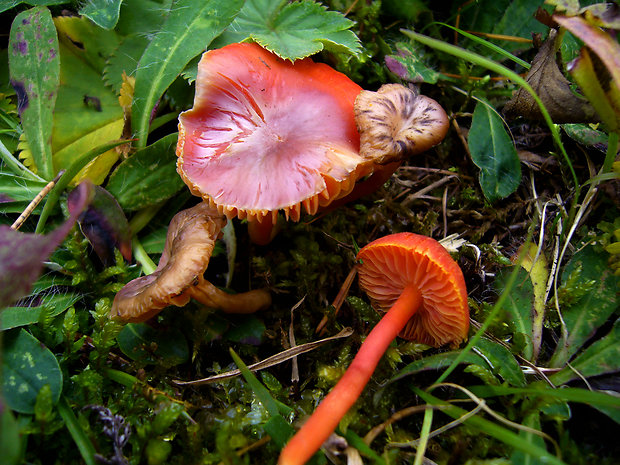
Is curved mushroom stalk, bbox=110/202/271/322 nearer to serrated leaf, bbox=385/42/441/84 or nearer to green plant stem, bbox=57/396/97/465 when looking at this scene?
green plant stem, bbox=57/396/97/465

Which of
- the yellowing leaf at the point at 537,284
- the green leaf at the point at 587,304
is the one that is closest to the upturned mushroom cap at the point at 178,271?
the yellowing leaf at the point at 537,284

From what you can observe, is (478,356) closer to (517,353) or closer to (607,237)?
(517,353)

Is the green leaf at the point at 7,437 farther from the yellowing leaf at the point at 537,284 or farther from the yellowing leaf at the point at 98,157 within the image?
the yellowing leaf at the point at 537,284

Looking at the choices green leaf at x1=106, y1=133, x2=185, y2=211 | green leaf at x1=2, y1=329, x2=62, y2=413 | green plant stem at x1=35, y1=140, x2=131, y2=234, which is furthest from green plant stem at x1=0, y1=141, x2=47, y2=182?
green leaf at x1=2, y1=329, x2=62, y2=413

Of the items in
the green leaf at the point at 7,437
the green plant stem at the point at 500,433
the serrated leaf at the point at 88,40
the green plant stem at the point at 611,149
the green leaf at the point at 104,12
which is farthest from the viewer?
the serrated leaf at the point at 88,40

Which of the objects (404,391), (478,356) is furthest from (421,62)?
(404,391)

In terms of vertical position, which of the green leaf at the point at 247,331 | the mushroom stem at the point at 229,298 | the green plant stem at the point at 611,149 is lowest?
the green leaf at the point at 247,331
